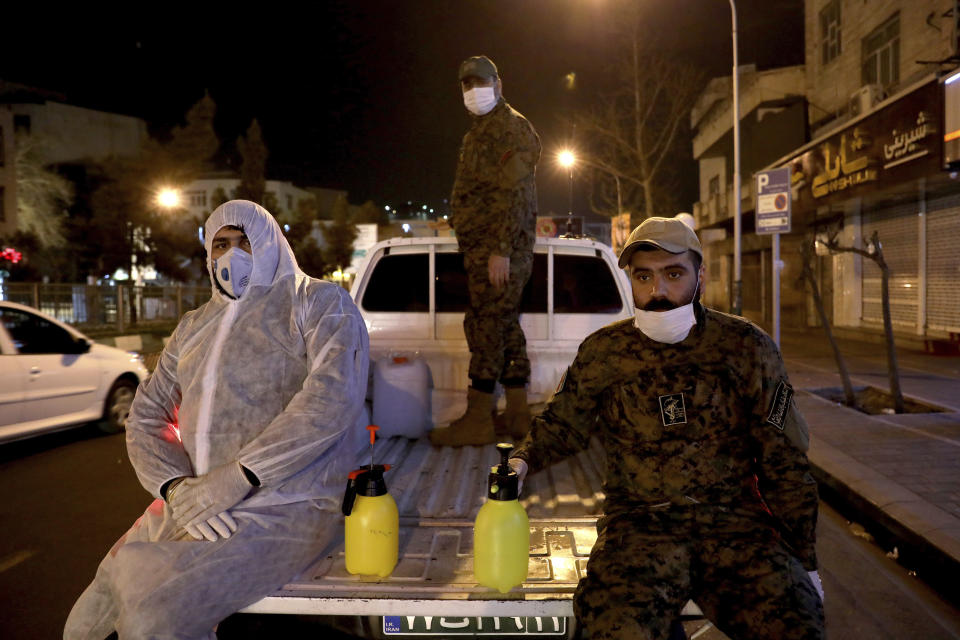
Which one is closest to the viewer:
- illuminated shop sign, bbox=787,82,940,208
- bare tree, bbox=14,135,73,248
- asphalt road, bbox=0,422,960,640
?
asphalt road, bbox=0,422,960,640

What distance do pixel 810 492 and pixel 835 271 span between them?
20.3m

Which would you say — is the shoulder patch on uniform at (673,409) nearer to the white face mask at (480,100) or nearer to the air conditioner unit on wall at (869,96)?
the white face mask at (480,100)

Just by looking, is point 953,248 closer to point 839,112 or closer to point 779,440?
point 839,112

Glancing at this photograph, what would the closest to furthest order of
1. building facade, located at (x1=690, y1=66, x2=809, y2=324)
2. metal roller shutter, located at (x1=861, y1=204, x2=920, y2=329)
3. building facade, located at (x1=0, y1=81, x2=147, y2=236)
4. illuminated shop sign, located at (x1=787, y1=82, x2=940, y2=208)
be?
illuminated shop sign, located at (x1=787, y1=82, x2=940, y2=208) < metal roller shutter, located at (x1=861, y1=204, x2=920, y2=329) < building facade, located at (x1=690, y1=66, x2=809, y2=324) < building facade, located at (x1=0, y1=81, x2=147, y2=236)

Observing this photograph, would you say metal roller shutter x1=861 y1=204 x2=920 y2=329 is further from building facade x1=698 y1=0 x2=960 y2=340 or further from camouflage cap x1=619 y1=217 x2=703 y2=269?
camouflage cap x1=619 y1=217 x2=703 y2=269

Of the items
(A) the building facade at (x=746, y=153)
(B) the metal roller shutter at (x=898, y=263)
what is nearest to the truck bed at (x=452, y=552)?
(B) the metal roller shutter at (x=898, y=263)

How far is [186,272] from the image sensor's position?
34.1 m

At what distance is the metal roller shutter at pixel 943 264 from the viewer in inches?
548

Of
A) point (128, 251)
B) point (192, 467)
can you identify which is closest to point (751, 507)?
point (192, 467)

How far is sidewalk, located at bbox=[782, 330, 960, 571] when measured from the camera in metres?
4.38

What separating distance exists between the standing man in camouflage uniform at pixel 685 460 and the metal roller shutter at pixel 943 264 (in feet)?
46.9

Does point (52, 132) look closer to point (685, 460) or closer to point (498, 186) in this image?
point (498, 186)

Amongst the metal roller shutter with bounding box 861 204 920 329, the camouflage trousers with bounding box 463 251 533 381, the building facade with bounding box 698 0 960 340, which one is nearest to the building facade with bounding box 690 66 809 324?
the building facade with bounding box 698 0 960 340

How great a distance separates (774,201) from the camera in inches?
430
